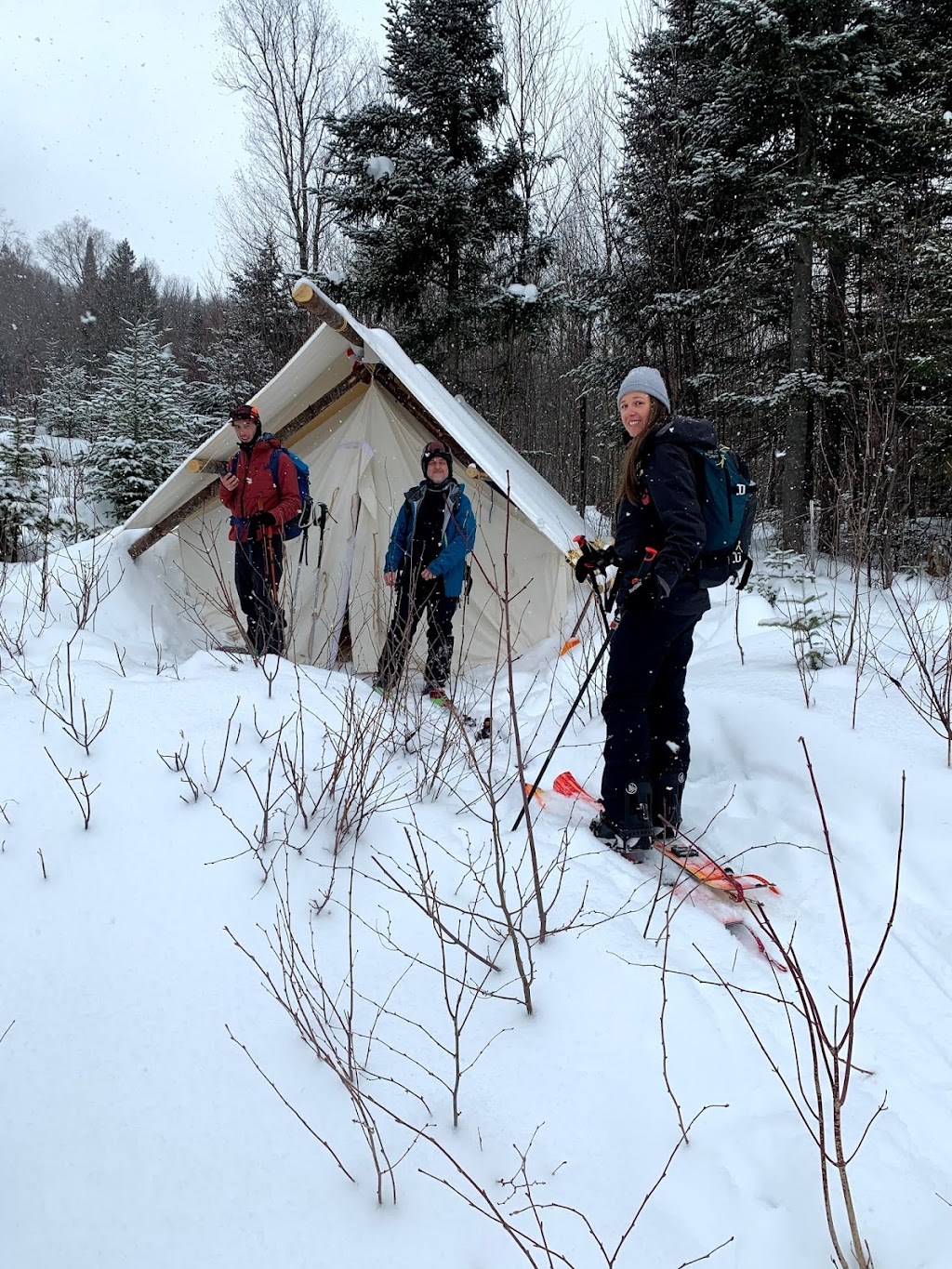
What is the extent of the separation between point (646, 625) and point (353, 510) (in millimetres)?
3544

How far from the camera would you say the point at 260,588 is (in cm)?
435

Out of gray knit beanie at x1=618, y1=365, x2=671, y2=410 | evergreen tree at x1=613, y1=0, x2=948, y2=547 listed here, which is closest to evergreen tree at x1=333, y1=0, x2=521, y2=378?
evergreen tree at x1=613, y1=0, x2=948, y2=547

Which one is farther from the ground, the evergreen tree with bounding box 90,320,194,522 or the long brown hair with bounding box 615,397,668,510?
the evergreen tree with bounding box 90,320,194,522

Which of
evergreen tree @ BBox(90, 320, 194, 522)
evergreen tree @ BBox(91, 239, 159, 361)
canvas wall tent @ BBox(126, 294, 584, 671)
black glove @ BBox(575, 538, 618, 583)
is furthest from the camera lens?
evergreen tree @ BBox(91, 239, 159, 361)

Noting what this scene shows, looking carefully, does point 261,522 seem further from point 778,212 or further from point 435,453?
point 778,212

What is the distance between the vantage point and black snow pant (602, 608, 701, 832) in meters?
2.53

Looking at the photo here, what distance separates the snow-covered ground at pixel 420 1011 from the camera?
4.05 ft

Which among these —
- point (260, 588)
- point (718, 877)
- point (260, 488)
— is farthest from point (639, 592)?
point (260, 488)

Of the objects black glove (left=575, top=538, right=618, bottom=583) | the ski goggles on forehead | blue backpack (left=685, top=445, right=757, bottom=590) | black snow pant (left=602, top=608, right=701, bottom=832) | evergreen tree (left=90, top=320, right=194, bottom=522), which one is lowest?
black snow pant (left=602, top=608, right=701, bottom=832)

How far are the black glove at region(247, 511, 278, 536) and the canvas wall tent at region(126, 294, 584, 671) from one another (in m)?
0.79

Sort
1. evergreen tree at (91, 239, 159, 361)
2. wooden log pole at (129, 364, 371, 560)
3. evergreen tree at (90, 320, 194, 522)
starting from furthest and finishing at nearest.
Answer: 1. evergreen tree at (91, 239, 159, 361)
2. evergreen tree at (90, 320, 194, 522)
3. wooden log pole at (129, 364, 371, 560)

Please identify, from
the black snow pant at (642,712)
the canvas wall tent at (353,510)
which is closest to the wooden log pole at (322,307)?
the canvas wall tent at (353,510)

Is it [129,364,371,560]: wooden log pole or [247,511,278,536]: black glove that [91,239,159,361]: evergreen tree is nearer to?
[129,364,371,560]: wooden log pole

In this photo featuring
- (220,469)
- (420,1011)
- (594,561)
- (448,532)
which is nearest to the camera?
(420,1011)
